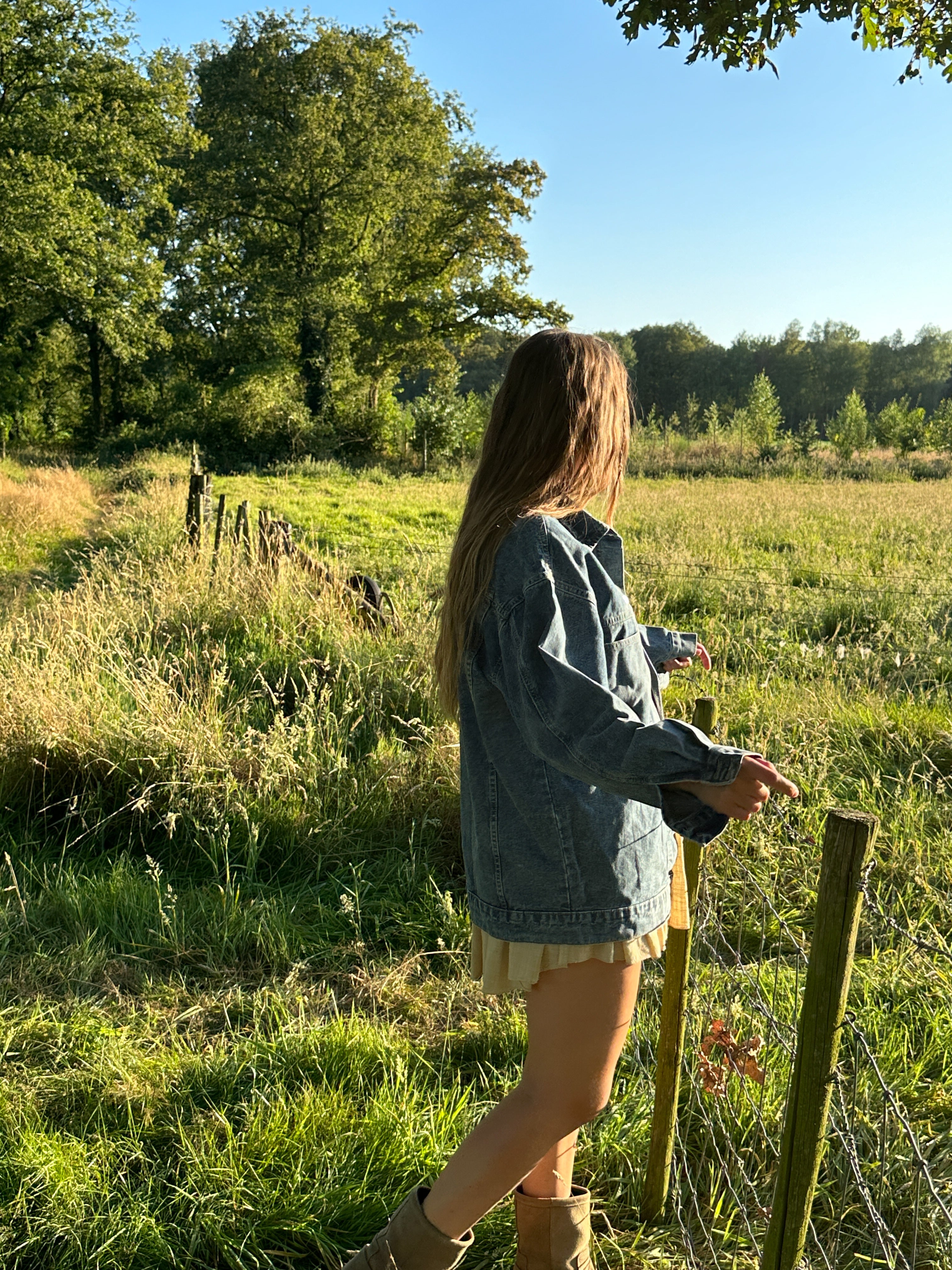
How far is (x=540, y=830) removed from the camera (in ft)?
5.38

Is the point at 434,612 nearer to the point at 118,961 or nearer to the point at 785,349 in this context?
the point at 118,961

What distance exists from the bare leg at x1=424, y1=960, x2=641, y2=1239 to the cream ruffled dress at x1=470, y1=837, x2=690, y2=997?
37mm

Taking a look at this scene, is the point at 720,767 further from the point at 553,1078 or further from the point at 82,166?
the point at 82,166

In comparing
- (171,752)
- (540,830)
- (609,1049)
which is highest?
(540,830)

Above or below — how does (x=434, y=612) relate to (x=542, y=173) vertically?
below

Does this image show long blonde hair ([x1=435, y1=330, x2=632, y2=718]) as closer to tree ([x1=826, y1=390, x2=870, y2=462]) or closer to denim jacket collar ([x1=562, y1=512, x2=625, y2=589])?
denim jacket collar ([x1=562, y1=512, x2=625, y2=589])

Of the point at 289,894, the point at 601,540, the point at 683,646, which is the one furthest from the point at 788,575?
the point at 601,540

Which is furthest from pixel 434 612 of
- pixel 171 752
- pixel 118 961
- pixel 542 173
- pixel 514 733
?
pixel 542 173

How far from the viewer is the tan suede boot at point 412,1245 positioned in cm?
179

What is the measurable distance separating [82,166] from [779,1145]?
3099 centimetres

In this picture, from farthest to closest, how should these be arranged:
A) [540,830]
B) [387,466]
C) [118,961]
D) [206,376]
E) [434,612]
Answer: [206,376] < [387,466] < [434,612] < [118,961] < [540,830]

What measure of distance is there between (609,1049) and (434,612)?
471 centimetres

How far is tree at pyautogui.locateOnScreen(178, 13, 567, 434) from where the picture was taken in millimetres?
30641

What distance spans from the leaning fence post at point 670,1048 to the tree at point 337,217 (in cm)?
3259
